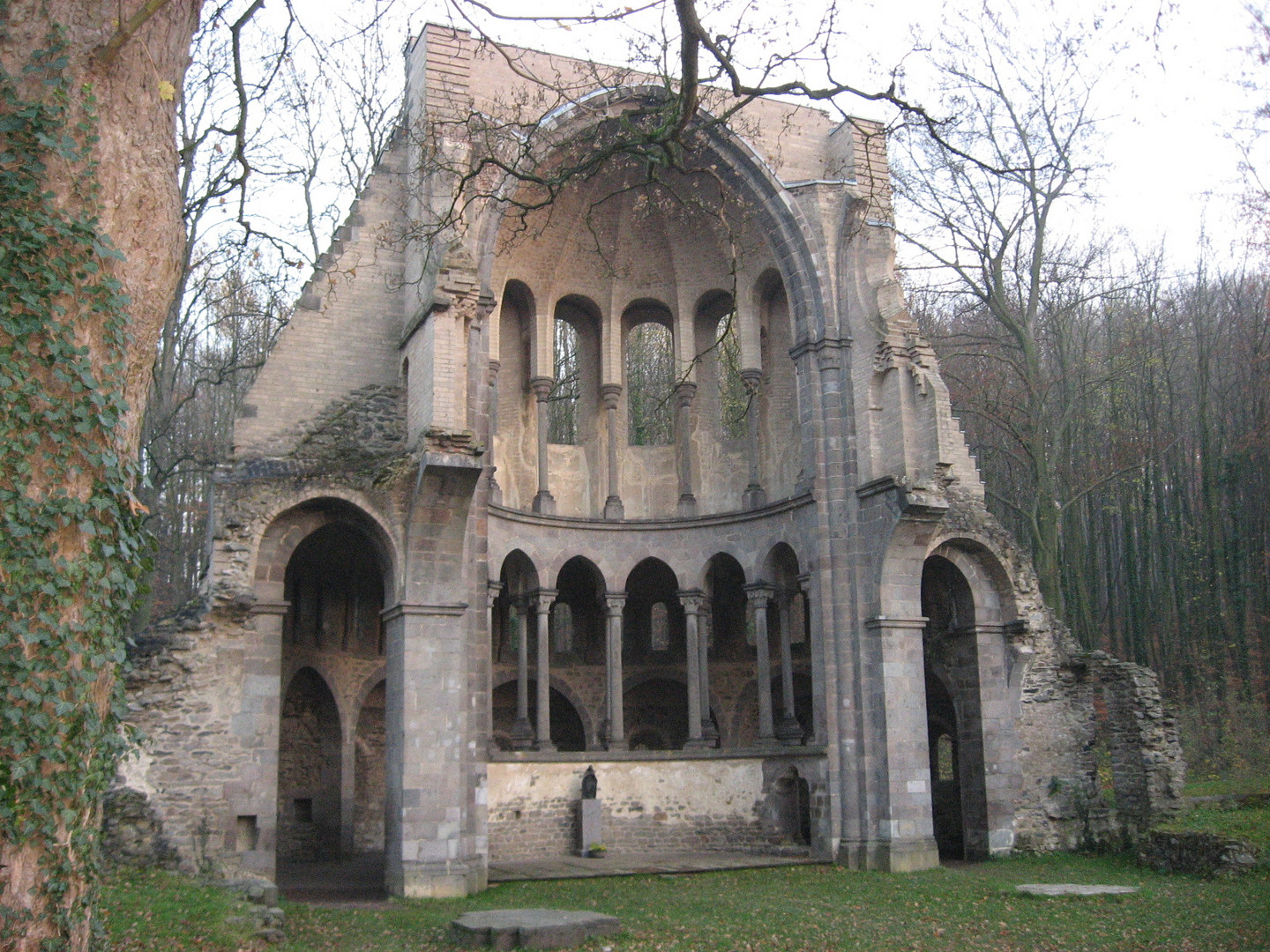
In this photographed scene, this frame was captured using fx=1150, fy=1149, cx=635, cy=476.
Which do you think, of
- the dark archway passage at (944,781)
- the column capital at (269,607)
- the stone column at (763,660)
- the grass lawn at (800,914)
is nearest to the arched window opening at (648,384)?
the stone column at (763,660)

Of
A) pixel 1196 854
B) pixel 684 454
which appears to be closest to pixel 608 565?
pixel 684 454

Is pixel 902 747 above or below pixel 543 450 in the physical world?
below

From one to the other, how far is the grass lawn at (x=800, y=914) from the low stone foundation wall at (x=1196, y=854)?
26cm

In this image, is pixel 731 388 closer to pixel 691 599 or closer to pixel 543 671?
pixel 691 599

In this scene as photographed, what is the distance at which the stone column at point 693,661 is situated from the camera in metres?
17.9

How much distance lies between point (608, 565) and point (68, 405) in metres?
13.0

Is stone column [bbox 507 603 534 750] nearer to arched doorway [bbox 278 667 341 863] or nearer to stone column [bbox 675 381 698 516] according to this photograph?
arched doorway [bbox 278 667 341 863]

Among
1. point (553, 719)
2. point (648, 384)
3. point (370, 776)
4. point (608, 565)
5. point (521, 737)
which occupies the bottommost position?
point (370, 776)

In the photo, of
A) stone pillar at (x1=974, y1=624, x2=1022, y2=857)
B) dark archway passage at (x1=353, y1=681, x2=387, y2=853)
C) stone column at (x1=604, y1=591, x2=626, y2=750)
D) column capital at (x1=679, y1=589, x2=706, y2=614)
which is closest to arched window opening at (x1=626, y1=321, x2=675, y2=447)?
column capital at (x1=679, y1=589, x2=706, y2=614)

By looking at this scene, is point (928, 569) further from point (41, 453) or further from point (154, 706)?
point (41, 453)

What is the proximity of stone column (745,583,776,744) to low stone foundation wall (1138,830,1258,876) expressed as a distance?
5.40m

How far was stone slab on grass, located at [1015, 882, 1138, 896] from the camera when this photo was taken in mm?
12633

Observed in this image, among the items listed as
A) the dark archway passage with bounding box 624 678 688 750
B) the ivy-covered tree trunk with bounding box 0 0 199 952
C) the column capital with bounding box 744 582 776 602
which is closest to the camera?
the ivy-covered tree trunk with bounding box 0 0 199 952

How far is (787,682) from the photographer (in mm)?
18156
